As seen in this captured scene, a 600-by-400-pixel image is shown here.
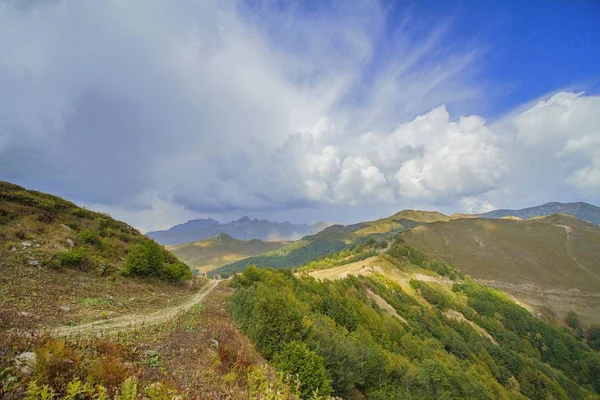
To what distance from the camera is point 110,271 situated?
25828 mm

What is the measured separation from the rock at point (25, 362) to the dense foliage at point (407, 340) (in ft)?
43.6

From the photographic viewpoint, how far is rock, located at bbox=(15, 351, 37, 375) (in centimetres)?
655

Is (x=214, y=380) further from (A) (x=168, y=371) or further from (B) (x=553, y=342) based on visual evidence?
(B) (x=553, y=342)

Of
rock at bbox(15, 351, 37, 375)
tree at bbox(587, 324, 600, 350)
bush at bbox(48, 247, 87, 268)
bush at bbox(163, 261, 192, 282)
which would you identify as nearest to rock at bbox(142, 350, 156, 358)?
rock at bbox(15, 351, 37, 375)

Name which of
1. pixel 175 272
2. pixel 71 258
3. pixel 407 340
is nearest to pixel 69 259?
pixel 71 258

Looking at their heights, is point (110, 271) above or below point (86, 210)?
below

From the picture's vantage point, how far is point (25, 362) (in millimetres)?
6773

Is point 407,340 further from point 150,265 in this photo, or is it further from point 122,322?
point 122,322

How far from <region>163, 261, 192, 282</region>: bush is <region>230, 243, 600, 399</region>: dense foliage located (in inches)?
277

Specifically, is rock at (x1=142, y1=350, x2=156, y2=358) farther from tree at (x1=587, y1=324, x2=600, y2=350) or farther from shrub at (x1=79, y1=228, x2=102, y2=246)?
tree at (x1=587, y1=324, x2=600, y2=350)

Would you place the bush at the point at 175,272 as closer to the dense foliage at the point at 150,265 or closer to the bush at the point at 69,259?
the dense foliage at the point at 150,265

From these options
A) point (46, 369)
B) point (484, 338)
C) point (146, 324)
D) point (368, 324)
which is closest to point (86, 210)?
point (146, 324)

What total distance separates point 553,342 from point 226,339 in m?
147

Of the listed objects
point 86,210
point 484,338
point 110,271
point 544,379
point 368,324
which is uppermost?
point 86,210
